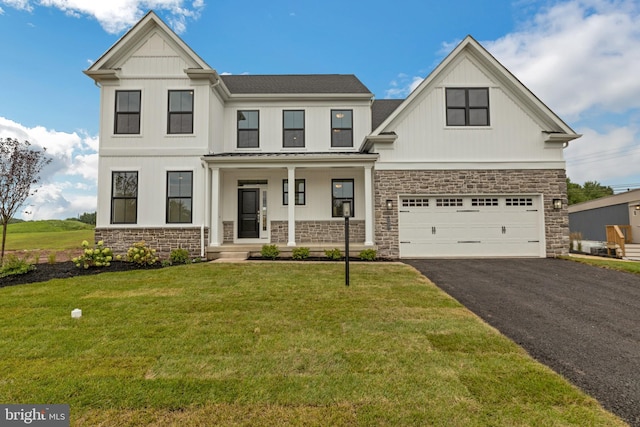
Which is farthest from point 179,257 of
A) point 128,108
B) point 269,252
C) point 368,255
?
point 368,255

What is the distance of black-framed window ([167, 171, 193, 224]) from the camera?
1098 cm

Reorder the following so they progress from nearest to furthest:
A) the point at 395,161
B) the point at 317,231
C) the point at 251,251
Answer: the point at 251,251 → the point at 395,161 → the point at 317,231

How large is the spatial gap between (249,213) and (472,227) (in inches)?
329

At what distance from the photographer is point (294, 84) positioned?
13930 mm

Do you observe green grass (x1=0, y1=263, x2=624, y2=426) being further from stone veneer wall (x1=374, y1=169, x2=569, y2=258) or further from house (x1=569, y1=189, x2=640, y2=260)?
house (x1=569, y1=189, x2=640, y2=260)

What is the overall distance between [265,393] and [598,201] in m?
26.2

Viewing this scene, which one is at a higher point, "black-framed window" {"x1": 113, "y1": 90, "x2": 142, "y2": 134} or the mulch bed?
"black-framed window" {"x1": 113, "y1": 90, "x2": 142, "y2": 134}

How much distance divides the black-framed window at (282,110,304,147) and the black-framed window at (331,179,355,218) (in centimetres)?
230

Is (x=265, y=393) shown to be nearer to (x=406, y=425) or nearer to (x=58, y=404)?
(x=406, y=425)

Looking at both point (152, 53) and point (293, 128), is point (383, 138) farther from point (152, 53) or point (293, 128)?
point (152, 53)

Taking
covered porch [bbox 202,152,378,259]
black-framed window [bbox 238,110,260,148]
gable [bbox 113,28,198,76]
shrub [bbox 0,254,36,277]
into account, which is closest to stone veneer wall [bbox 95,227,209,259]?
covered porch [bbox 202,152,378,259]

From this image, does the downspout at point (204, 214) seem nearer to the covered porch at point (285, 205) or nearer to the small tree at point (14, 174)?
the covered porch at point (285, 205)

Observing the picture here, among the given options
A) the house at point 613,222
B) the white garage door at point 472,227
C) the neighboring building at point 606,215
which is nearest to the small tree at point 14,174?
the white garage door at point 472,227

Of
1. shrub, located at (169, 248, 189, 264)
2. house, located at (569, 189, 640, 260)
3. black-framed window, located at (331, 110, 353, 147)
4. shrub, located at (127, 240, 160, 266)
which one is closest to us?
shrub, located at (127, 240, 160, 266)
